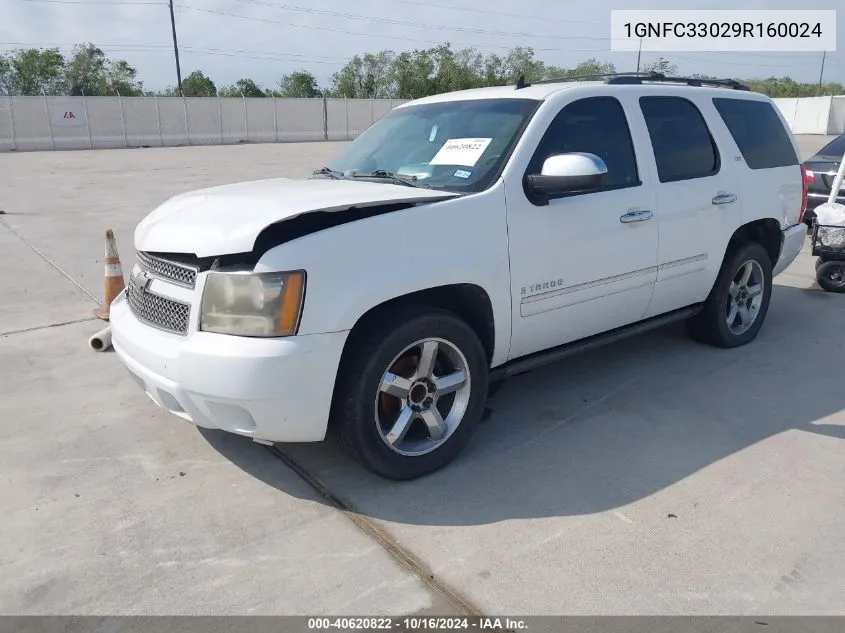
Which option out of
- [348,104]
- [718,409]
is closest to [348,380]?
[718,409]

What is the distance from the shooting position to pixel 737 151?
5031mm

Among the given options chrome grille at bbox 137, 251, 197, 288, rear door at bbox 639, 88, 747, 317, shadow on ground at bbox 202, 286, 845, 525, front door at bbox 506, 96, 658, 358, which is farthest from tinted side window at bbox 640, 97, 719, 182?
chrome grille at bbox 137, 251, 197, 288

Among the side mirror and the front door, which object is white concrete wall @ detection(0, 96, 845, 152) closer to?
the front door

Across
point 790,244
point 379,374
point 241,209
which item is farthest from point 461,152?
point 790,244

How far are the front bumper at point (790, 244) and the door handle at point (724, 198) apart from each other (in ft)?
3.04

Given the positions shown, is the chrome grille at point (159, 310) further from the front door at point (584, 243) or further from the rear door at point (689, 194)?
the rear door at point (689, 194)

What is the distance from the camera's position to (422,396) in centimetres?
348

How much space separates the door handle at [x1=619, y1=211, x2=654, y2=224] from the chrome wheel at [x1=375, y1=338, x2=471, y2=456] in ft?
4.53

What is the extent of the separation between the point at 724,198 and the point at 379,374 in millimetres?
2995

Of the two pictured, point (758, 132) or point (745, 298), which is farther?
point (745, 298)

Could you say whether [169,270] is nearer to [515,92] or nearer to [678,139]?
[515,92]

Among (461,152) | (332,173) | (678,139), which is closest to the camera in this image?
(461,152)

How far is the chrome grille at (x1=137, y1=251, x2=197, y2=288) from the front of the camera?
3201mm

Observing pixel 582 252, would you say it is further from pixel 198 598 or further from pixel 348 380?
pixel 198 598
